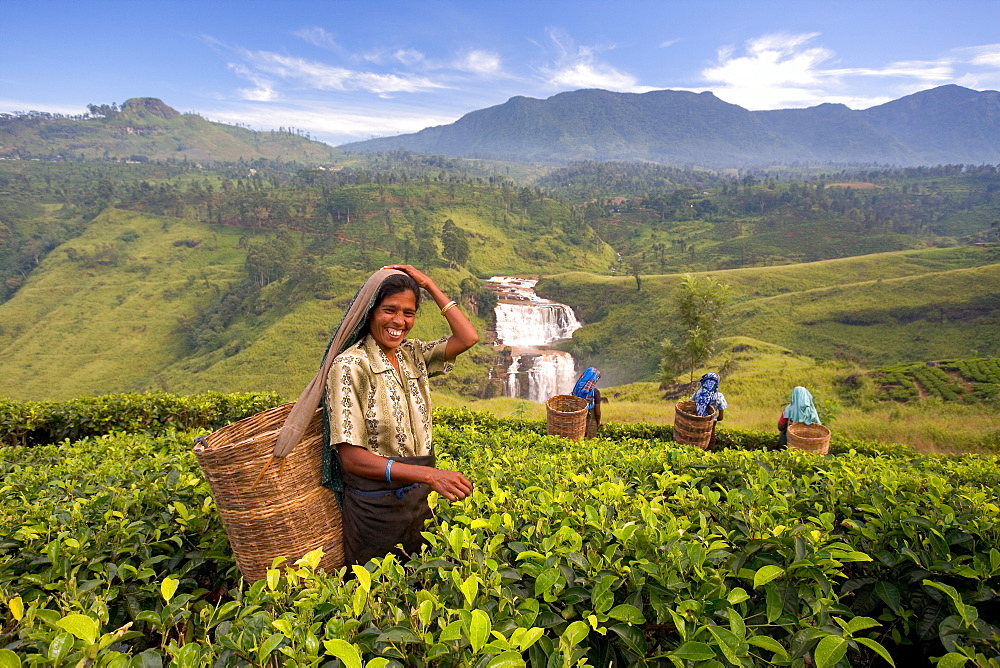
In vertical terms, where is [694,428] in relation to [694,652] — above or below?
below

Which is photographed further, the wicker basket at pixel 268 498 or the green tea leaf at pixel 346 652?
the wicker basket at pixel 268 498

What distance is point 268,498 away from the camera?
2.16 m

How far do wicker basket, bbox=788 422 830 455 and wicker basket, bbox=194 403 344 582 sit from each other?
6.33m

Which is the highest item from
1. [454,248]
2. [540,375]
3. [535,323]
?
[454,248]

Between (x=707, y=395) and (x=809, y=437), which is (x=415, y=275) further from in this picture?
(x=809, y=437)

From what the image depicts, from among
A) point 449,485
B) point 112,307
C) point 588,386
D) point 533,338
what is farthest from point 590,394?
point 112,307

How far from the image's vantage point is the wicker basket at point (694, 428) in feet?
24.1

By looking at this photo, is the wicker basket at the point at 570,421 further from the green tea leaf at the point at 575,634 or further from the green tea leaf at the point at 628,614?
the green tea leaf at the point at 575,634

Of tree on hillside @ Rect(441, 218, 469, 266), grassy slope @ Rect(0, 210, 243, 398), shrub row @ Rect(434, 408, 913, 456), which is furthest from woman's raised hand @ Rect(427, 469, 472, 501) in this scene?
tree on hillside @ Rect(441, 218, 469, 266)

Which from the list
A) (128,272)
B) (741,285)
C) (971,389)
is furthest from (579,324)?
(128,272)

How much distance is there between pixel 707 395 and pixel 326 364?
6600 mm

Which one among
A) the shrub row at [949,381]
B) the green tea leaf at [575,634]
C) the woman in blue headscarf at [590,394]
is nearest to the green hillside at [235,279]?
the shrub row at [949,381]

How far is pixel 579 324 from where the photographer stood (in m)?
54.5

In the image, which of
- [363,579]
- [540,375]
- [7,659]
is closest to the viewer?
[7,659]
